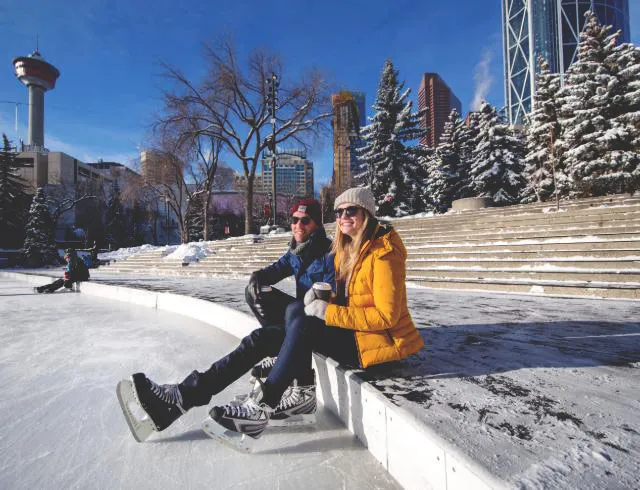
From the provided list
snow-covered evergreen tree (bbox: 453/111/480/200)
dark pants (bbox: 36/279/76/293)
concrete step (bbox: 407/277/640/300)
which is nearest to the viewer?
concrete step (bbox: 407/277/640/300)

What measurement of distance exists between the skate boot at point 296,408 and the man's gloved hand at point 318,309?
0.47 metres

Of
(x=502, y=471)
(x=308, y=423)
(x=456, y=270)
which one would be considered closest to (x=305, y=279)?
(x=308, y=423)

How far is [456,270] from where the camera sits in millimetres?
6848

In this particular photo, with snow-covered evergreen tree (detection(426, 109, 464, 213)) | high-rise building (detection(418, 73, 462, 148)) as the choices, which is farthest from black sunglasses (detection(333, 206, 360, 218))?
high-rise building (detection(418, 73, 462, 148))

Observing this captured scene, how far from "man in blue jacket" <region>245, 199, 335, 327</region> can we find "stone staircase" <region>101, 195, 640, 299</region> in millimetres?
4338

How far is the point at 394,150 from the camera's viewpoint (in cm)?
2281

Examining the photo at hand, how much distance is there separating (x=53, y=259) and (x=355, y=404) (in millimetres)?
31822

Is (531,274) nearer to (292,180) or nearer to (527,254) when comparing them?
(527,254)

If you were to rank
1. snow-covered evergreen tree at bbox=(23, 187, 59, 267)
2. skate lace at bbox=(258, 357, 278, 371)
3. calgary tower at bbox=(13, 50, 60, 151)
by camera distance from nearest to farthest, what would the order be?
skate lace at bbox=(258, 357, 278, 371), snow-covered evergreen tree at bbox=(23, 187, 59, 267), calgary tower at bbox=(13, 50, 60, 151)

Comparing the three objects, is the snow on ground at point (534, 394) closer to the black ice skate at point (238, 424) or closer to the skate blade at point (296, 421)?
the skate blade at point (296, 421)

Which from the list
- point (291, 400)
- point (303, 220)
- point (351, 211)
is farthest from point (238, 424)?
point (303, 220)

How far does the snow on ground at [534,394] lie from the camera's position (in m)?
1.01

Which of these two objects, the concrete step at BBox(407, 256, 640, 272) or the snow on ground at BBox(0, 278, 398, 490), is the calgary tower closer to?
the concrete step at BBox(407, 256, 640, 272)

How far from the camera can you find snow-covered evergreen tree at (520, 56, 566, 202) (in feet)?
65.8
